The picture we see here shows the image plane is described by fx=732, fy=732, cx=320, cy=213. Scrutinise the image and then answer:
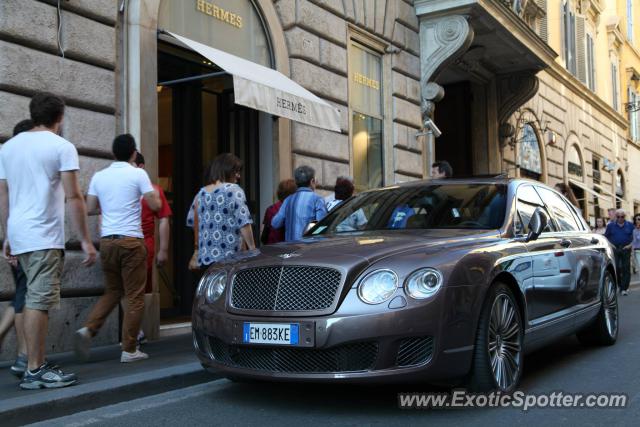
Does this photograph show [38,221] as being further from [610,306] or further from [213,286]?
[610,306]

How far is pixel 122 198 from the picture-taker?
558cm

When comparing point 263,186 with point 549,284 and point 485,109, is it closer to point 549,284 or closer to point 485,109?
point 549,284

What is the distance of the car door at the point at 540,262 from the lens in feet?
16.0

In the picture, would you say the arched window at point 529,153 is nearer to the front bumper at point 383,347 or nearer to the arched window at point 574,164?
the arched window at point 574,164

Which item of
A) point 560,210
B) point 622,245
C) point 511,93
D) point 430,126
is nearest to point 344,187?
point 560,210

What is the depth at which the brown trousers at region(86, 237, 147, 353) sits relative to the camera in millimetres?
5531

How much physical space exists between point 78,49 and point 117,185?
2.02 metres

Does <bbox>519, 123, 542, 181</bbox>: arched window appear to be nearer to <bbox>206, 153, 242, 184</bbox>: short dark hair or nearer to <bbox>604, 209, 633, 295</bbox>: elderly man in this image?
<bbox>604, 209, 633, 295</bbox>: elderly man

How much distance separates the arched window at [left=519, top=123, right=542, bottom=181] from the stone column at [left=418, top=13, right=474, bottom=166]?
21.4 feet

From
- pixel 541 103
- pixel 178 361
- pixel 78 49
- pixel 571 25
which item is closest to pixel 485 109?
pixel 541 103

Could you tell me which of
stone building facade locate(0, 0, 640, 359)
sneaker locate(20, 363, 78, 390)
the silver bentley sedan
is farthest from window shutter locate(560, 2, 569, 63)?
sneaker locate(20, 363, 78, 390)

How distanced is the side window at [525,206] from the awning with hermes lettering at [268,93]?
3.15 meters

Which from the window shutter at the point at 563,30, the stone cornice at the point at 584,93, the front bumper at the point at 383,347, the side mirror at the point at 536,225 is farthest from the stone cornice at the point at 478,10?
the front bumper at the point at 383,347

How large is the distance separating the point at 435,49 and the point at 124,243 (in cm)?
920
